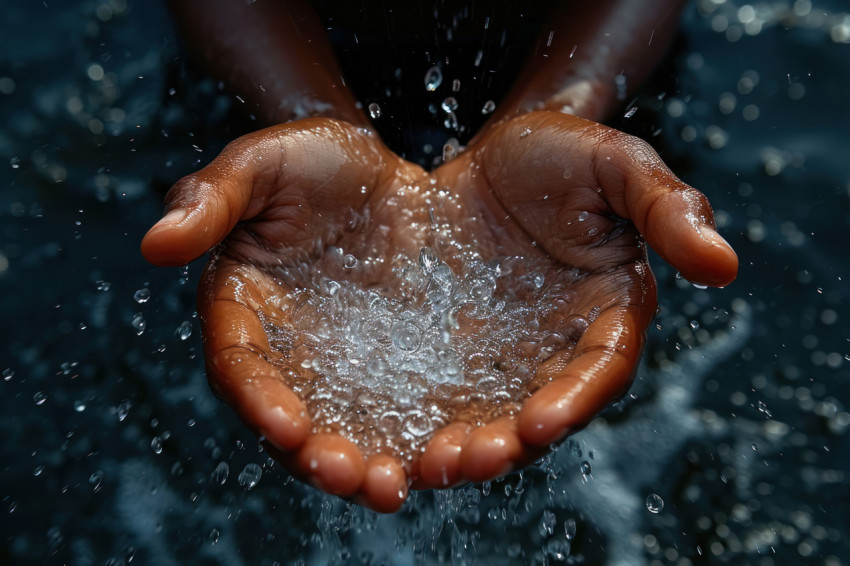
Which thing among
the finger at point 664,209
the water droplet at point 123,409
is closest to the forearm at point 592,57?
the finger at point 664,209

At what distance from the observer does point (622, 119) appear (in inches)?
84.7

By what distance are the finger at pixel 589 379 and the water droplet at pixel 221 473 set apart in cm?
81

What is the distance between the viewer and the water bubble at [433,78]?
7.15ft

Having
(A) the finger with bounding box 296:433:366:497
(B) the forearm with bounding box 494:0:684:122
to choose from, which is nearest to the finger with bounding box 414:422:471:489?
(A) the finger with bounding box 296:433:366:497

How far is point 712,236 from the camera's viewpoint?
1.17 metres

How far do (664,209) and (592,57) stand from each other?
0.99 meters

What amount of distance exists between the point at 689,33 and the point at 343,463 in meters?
1.87

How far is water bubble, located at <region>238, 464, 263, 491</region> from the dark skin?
433 millimetres

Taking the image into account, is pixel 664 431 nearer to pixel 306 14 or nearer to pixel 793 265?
pixel 793 265

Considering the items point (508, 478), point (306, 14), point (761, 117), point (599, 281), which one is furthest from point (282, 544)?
point (761, 117)

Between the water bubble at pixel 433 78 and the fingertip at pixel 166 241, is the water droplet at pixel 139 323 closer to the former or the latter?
the fingertip at pixel 166 241

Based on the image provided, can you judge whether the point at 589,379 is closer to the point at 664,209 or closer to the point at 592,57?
the point at 664,209

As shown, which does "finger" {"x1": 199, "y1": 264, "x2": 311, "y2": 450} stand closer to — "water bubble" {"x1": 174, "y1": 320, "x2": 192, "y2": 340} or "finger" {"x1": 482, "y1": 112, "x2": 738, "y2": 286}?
"water bubble" {"x1": 174, "y1": 320, "x2": 192, "y2": 340}

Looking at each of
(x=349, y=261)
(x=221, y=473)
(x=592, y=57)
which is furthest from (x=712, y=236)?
(x=221, y=473)
